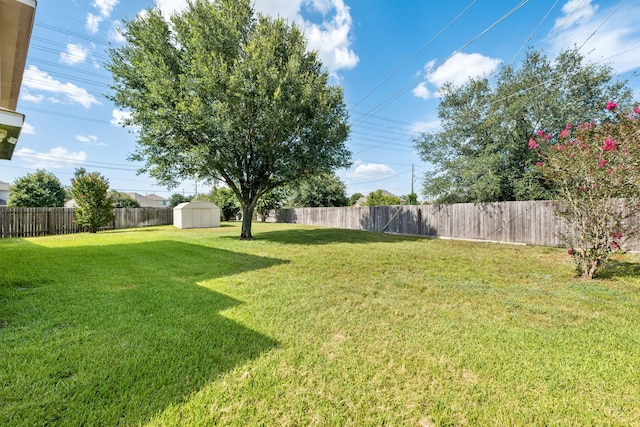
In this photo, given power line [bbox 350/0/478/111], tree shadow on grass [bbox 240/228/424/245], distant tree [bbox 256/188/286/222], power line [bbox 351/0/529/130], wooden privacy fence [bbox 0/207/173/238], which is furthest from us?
distant tree [bbox 256/188/286/222]

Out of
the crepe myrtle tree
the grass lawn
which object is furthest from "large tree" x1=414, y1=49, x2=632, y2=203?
the grass lawn

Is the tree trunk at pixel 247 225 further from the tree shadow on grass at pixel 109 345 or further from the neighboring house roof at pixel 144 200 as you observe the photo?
the neighboring house roof at pixel 144 200

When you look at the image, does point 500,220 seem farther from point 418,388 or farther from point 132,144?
point 132,144

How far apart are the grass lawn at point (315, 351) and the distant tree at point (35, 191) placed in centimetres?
2440

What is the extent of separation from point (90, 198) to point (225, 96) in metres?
9.90

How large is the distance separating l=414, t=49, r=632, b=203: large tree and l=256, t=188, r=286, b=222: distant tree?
1515 cm

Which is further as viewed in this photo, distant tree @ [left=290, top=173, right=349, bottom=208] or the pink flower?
distant tree @ [left=290, top=173, right=349, bottom=208]

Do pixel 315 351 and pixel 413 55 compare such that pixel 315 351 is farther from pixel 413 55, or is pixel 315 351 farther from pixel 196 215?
pixel 196 215

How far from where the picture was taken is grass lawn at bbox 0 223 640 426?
1642mm

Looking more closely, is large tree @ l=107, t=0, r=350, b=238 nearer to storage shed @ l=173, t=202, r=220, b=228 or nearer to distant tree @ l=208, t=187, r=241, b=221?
storage shed @ l=173, t=202, r=220, b=228

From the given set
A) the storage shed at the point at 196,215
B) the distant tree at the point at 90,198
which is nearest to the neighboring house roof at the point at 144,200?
the storage shed at the point at 196,215

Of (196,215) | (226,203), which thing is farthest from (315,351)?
(226,203)

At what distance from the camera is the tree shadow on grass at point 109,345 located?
1644mm

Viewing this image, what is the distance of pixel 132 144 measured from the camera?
36.8 ft
